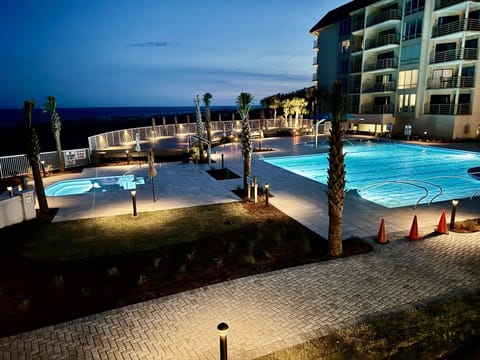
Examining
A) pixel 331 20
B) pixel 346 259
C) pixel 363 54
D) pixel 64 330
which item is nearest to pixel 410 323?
pixel 346 259

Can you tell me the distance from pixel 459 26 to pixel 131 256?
109 ft

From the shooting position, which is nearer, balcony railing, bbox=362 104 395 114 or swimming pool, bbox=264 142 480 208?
swimming pool, bbox=264 142 480 208

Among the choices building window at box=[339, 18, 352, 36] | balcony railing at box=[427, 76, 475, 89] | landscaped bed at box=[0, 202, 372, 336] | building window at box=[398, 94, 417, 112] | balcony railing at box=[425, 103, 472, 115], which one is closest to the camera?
landscaped bed at box=[0, 202, 372, 336]

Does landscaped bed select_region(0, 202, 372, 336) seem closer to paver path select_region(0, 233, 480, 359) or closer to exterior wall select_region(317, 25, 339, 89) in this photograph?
paver path select_region(0, 233, 480, 359)

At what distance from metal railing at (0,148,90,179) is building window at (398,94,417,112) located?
29.8 metres

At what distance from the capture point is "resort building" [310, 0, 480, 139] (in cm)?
2872

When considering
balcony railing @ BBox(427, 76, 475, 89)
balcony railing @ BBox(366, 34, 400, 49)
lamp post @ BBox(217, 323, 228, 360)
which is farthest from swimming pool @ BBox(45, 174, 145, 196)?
balcony railing @ BBox(366, 34, 400, 49)

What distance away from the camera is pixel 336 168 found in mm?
7676

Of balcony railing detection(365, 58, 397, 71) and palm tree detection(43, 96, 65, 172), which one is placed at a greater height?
balcony railing detection(365, 58, 397, 71)

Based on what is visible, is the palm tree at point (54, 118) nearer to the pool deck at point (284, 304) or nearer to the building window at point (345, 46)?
the pool deck at point (284, 304)

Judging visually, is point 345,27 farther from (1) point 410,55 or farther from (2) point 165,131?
(2) point 165,131

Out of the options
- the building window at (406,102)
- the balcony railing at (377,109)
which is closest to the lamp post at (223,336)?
the building window at (406,102)

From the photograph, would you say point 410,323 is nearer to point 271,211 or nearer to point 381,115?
point 271,211

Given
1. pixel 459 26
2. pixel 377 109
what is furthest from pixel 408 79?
pixel 459 26
